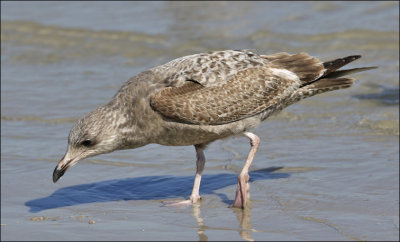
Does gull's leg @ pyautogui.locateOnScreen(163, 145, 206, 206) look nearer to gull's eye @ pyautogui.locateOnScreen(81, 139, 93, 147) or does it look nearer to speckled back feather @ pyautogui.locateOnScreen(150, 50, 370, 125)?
speckled back feather @ pyautogui.locateOnScreen(150, 50, 370, 125)

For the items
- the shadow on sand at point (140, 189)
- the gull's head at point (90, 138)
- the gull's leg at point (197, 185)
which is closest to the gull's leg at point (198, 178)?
the gull's leg at point (197, 185)

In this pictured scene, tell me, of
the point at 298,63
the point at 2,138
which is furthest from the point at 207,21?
the point at 298,63

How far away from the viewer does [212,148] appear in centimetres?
1023

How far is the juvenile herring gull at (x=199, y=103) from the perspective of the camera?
786 cm

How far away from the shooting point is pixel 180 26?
61.7 feet

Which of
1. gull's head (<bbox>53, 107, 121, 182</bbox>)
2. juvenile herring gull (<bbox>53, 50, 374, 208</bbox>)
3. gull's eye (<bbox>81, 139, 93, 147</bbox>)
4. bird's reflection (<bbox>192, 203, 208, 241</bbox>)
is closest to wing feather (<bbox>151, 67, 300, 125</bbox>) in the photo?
juvenile herring gull (<bbox>53, 50, 374, 208</bbox>)

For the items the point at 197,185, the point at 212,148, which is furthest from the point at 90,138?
Answer: the point at 212,148

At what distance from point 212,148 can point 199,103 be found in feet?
7.67

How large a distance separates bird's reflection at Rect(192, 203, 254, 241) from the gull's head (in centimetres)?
114

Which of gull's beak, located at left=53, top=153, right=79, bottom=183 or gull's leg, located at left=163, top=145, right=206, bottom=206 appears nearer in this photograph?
gull's beak, located at left=53, top=153, right=79, bottom=183

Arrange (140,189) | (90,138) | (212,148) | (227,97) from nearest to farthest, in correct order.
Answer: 1. (90,138)
2. (227,97)
3. (140,189)
4. (212,148)

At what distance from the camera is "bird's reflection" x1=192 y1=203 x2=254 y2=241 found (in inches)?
268

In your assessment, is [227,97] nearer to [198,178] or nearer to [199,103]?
[199,103]

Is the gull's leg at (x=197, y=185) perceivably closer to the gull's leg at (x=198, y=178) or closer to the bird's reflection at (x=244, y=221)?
the gull's leg at (x=198, y=178)
